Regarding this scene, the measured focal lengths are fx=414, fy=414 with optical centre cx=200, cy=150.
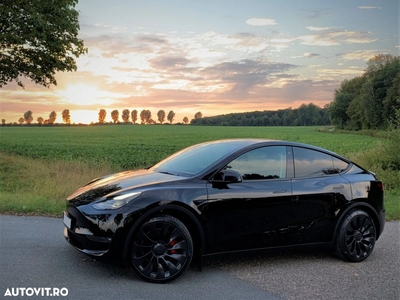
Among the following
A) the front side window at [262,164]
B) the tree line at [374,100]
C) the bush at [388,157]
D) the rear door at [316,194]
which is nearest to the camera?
the front side window at [262,164]

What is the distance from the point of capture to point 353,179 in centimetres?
576

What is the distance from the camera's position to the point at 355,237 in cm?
559

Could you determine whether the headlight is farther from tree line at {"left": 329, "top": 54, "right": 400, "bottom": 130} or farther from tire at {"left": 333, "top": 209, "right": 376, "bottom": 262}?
tree line at {"left": 329, "top": 54, "right": 400, "bottom": 130}

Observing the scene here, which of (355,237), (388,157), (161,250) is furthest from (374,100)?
(161,250)

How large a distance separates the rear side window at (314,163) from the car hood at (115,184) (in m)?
1.65

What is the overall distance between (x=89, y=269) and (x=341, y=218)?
129 inches

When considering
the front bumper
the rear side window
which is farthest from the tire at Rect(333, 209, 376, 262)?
the front bumper

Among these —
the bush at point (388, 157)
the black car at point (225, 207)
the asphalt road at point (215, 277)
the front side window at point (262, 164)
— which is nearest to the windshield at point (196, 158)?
the black car at point (225, 207)

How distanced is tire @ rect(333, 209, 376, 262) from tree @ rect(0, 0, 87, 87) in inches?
759

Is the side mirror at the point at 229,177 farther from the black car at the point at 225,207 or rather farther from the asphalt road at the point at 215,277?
the asphalt road at the point at 215,277

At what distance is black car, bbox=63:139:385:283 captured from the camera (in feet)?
14.8

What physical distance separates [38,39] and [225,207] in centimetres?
2005

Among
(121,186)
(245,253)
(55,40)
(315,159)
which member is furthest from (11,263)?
(55,40)

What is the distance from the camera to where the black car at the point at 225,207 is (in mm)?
4523
